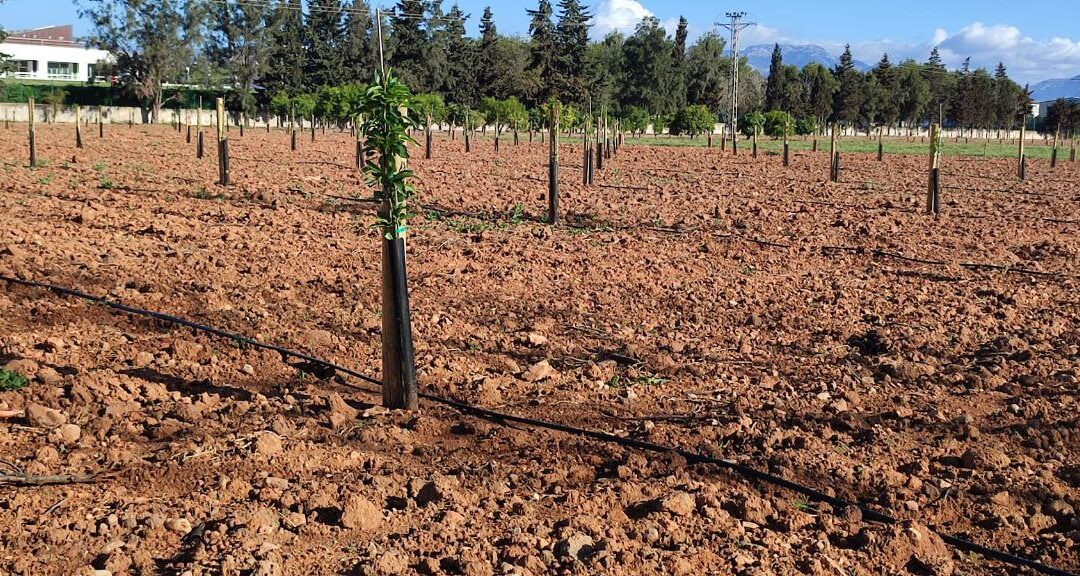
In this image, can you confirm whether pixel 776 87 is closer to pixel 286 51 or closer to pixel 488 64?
pixel 488 64

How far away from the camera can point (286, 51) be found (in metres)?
73.6

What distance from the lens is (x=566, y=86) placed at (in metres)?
73.0

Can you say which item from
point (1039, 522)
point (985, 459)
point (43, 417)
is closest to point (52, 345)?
point (43, 417)

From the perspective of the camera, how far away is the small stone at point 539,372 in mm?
6023

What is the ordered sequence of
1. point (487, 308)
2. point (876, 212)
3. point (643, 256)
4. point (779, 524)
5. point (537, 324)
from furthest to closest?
point (876, 212), point (643, 256), point (487, 308), point (537, 324), point (779, 524)

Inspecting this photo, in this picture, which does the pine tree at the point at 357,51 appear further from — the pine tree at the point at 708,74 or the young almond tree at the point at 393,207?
the young almond tree at the point at 393,207

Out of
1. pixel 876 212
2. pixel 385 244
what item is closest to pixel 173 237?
pixel 385 244

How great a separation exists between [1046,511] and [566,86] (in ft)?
232

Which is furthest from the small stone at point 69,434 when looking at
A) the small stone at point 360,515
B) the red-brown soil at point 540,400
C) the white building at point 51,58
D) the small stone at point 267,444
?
the white building at point 51,58

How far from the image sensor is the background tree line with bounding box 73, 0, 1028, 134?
71562 mm

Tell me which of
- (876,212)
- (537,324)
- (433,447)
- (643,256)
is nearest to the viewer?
(433,447)

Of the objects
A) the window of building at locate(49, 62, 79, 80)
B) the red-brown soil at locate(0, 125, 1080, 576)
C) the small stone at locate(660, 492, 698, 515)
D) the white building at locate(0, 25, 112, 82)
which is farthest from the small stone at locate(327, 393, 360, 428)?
the window of building at locate(49, 62, 79, 80)

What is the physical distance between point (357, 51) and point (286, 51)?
580cm

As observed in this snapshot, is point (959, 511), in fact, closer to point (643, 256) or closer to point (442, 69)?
point (643, 256)
